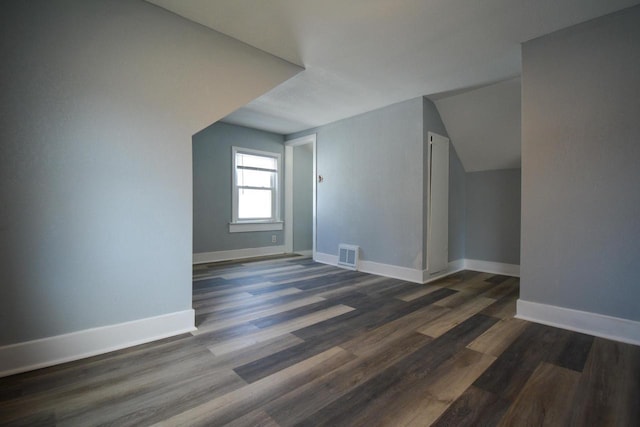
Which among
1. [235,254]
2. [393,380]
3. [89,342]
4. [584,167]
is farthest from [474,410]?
[235,254]

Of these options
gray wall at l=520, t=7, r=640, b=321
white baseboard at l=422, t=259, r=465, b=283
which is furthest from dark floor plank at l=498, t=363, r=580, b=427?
white baseboard at l=422, t=259, r=465, b=283

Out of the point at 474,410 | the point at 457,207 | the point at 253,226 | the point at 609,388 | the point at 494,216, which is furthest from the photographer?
the point at 253,226

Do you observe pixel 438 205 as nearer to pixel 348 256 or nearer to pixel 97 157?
pixel 348 256

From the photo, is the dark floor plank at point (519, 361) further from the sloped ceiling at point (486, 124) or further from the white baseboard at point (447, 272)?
the sloped ceiling at point (486, 124)

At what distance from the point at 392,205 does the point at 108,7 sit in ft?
11.4

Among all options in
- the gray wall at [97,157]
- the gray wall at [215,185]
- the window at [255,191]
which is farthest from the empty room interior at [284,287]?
the window at [255,191]

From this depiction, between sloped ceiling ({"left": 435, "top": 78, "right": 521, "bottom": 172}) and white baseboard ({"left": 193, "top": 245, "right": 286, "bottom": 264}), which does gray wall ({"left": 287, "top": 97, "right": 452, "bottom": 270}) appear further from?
white baseboard ({"left": 193, "top": 245, "right": 286, "bottom": 264})

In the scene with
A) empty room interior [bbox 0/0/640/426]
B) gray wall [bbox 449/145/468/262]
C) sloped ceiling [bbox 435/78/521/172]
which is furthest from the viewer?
gray wall [bbox 449/145/468/262]

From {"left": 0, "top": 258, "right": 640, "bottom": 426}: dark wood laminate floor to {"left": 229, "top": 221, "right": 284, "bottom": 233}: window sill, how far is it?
8.86 ft

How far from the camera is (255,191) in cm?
557

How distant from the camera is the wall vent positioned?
447 centimetres

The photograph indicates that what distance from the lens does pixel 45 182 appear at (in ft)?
5.75

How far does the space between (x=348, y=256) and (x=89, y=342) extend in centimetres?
334

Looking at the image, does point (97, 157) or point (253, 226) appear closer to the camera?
point (97, 157)
